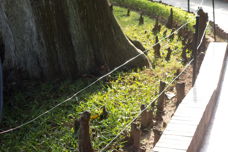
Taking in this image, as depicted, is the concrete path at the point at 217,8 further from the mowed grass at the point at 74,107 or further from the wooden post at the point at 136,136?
the wooden post at the point at 136,136

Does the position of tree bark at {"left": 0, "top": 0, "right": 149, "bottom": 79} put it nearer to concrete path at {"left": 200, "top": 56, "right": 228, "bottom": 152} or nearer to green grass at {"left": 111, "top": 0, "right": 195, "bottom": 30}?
concrete path at {"left": 200, "top": 56, "right": 228, "bottom": 152}

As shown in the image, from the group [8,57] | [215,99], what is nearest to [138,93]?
[215,99]

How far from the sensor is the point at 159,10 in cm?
1152

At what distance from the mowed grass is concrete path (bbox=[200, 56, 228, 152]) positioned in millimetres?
911

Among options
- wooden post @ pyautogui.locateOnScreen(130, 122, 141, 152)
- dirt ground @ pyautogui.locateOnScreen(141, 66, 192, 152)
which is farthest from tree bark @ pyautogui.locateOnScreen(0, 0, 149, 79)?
wooden post @ pyautogui.locateOnScreen(130, 122, 141, 152)

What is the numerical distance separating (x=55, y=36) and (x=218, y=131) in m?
2.78

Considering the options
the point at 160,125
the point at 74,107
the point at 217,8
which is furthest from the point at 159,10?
the point at 160,125

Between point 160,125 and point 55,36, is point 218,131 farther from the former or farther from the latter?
point 55,36

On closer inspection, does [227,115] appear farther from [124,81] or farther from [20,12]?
[20,12]

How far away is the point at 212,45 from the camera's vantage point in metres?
7.15

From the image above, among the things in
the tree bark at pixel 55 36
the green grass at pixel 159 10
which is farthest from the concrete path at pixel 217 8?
the tree bark at pixel 55 36

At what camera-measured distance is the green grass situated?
10.5 metres

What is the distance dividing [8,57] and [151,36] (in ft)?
12.3

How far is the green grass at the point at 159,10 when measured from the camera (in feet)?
34.4
